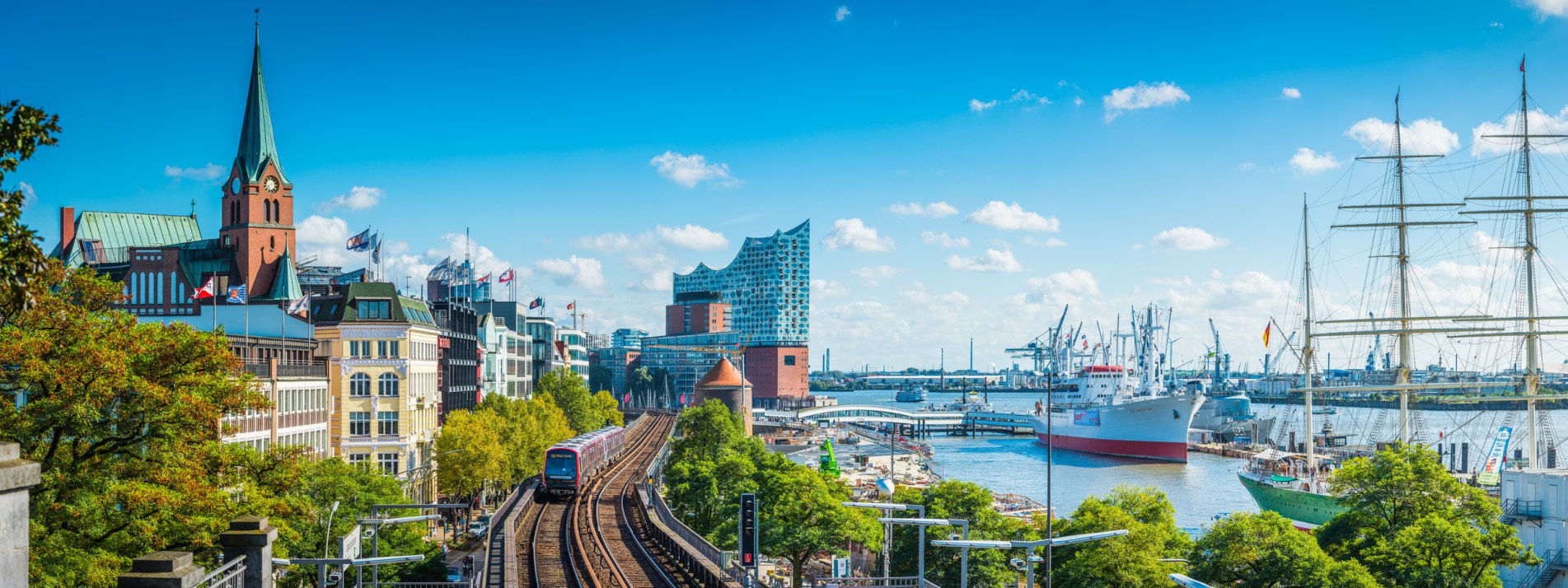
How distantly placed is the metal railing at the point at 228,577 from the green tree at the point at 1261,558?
32957mm

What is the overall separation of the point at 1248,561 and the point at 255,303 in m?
52.3

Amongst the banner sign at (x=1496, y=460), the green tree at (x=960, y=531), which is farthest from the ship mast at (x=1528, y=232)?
the green tree at (x=960, y=531)

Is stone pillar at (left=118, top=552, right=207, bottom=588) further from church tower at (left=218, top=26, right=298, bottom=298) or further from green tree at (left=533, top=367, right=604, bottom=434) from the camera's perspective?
green tree at (left=533, top=367, right=604, bottom=434)

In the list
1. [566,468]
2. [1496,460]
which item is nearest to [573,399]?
[566,468]

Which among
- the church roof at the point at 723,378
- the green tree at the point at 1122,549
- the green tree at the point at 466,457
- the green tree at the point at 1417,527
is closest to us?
the green tree at the point at 1417,527

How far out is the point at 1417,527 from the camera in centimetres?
4006

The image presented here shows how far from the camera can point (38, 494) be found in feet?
77.7

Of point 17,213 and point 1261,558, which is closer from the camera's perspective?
point 17,213

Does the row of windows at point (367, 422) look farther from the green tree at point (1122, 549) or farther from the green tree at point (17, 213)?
the green tree at point (17, 213)

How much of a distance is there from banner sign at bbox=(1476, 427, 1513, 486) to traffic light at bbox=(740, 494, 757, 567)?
5471 centimetres

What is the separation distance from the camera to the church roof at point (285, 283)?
222 ft

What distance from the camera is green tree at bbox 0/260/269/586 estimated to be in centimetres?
2342

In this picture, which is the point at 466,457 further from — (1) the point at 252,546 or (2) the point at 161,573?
(2) the point at 161,573

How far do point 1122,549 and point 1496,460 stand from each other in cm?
6666
